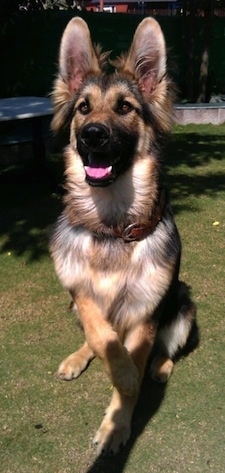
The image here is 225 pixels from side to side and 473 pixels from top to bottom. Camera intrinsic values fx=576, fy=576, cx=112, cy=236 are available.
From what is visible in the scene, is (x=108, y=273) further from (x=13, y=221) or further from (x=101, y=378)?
(x=13, y=221)

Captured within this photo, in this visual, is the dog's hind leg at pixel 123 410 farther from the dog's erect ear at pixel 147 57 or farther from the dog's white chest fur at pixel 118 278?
the dog's erect ear at pixel 147 57

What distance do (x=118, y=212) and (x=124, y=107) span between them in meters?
0.62

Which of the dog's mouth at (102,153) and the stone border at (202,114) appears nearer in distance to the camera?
the dog's mouth at (102,153)

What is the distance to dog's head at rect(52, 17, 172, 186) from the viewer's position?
10.7 feet

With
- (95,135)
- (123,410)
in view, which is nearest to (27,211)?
(95,135)

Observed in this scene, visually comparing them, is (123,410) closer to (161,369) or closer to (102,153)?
(161,369)

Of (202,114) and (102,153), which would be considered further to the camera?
(202,114)

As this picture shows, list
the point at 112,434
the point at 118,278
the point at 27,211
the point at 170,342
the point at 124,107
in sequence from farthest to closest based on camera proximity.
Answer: the point at 27,211 → the point at 170,342 → the point at 124,107 → the point at 118,278 → the point at 112,434

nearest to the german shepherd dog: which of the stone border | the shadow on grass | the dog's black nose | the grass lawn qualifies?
the dog's black nose

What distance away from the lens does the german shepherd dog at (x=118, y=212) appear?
3.21 metres

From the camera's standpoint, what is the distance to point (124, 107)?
3410mm

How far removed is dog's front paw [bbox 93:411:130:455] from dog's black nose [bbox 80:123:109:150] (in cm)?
144

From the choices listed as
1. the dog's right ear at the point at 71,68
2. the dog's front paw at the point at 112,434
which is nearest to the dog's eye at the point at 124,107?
the dog's right ear at the point at 71,68

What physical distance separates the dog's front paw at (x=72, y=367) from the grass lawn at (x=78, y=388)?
0.05 meters
